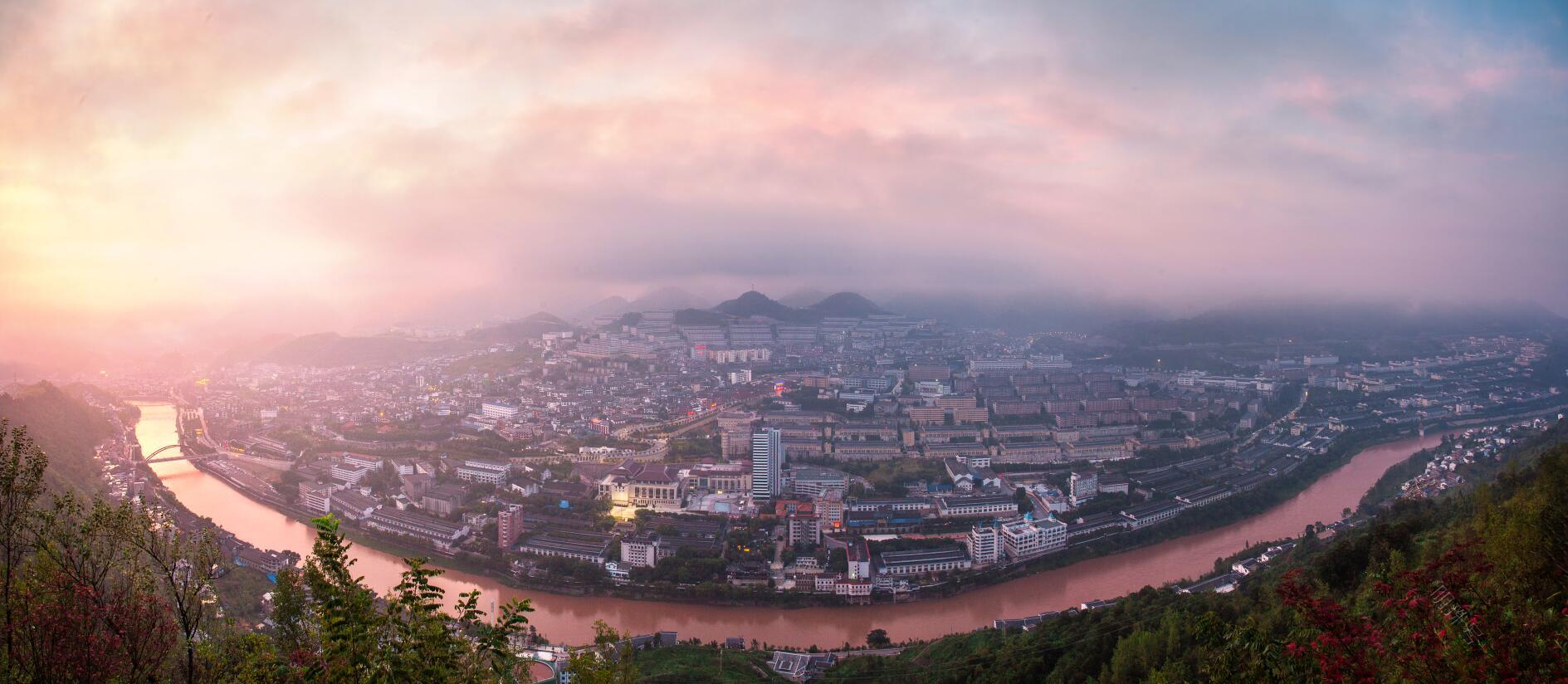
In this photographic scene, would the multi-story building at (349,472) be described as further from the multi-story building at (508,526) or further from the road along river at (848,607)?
the multi-story building at (508,526)

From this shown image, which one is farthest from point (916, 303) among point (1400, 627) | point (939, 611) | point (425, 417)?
point (1400, 627)

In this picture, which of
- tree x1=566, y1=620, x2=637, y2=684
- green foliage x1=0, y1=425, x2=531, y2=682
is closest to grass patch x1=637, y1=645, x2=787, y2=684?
tree x1=566, y1=620, x2=637, y2=684

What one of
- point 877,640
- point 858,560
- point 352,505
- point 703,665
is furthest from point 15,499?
point 352,505

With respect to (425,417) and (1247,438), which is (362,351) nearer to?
(425,417)

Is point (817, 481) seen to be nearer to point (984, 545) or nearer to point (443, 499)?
point (984, 545)

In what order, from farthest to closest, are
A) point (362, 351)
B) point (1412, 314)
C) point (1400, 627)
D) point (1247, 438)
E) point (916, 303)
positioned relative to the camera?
1. point (916, 303)
2. point (1412, 314)
3. point (362, 351)
4. point (1247, 438)
5. point (1400, 627)

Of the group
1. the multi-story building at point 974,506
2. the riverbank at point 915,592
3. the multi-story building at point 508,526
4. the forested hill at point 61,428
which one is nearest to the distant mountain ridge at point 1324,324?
the riverbank at point 915,592

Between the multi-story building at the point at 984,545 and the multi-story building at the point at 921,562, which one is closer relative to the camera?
the multi-story building at the point at 921,562
